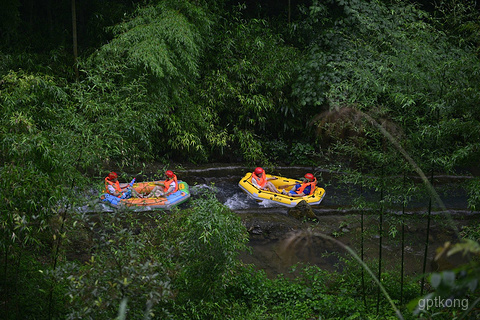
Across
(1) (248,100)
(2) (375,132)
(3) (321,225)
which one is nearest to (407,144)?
(2) (375,132)

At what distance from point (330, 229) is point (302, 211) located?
778 millimetres

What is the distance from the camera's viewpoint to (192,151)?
31.1ft

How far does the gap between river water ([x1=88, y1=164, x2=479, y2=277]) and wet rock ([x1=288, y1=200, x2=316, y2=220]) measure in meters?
0.13

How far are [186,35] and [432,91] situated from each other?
529 centimetres

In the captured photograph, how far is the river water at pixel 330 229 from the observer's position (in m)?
5.55

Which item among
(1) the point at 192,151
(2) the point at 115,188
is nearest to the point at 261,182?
(1) the point at 192,151

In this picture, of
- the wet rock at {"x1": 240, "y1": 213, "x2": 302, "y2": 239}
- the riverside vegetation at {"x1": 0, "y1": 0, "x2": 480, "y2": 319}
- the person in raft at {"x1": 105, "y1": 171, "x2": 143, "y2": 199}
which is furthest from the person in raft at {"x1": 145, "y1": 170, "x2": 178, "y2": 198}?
the wet rock at {"x1": 240, "y1": 213, "x2": 302, "y2": 239}

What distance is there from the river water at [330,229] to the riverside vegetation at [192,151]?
477 mm

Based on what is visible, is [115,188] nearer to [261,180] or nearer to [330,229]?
[261,180]

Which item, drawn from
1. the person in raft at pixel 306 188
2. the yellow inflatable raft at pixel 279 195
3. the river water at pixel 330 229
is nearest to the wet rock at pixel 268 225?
the river water at pixel 330 229

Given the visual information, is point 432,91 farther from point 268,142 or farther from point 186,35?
point 268,142

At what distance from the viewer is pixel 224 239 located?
3.95 meters

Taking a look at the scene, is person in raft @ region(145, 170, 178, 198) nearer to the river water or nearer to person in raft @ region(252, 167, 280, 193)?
the river water

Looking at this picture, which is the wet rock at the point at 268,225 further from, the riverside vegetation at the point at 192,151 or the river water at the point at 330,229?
the riverside vegetation at the point at 192,151
